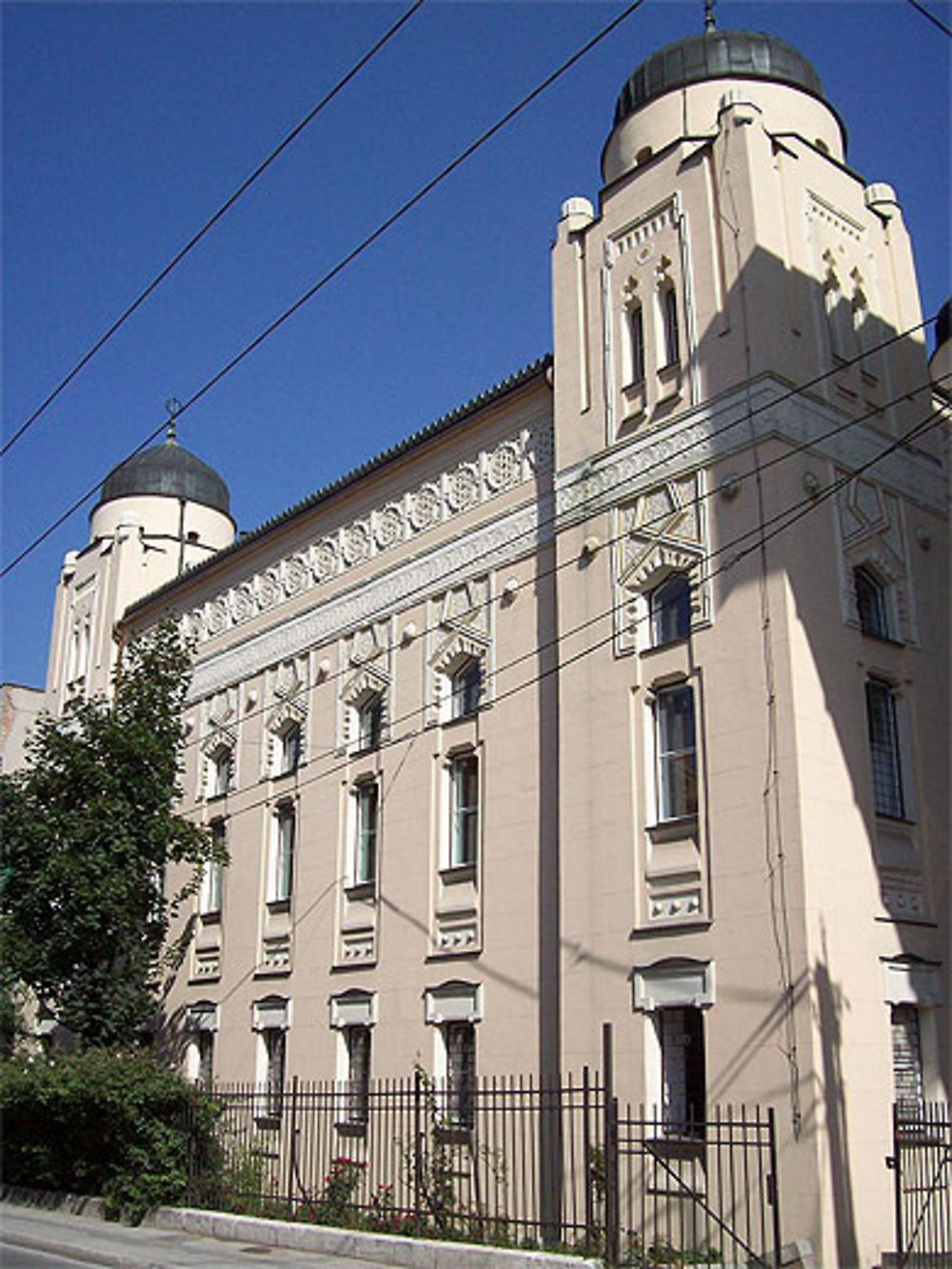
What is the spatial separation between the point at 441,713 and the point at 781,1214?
29.3ft

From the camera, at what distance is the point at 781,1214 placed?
12.7 metres

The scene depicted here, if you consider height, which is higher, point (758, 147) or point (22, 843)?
point (758, 147)

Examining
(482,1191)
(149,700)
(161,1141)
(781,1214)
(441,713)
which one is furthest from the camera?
(149,700)

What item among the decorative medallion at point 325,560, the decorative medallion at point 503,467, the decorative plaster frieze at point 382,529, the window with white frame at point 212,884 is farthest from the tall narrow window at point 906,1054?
the window with white frame at point 212,884

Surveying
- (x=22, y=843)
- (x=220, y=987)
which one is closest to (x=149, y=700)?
(x=22, y=843)

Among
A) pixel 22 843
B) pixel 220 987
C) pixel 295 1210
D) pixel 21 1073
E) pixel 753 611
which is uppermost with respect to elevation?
pixel 753 611

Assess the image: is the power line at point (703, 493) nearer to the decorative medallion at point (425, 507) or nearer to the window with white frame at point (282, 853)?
the decorative medallion at point (425, 507)

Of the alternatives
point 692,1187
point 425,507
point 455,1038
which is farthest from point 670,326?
point 692,1187

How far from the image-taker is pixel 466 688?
1981 cm

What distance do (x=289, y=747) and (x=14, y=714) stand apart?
16.2 metres

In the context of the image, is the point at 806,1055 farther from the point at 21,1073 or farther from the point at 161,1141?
the point at 21,1073

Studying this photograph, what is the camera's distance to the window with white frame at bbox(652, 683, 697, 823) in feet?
50.8

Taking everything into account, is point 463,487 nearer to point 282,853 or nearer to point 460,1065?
point 282,853

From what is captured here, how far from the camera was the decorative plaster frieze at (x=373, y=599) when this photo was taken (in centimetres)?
1914
